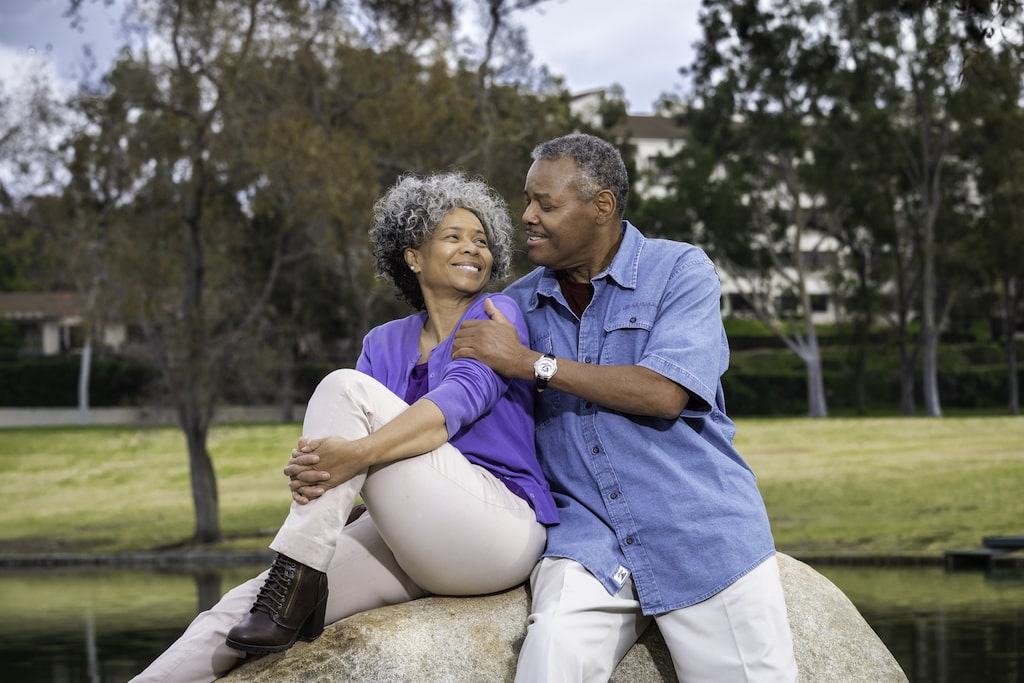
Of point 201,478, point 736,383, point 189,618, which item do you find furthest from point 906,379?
point 189,618

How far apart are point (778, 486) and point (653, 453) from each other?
18978 mm

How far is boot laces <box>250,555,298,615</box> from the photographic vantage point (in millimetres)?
3537

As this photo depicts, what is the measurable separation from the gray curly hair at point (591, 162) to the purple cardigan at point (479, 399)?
454mm

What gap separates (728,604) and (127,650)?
855cm

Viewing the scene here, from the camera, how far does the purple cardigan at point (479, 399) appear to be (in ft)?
12.3

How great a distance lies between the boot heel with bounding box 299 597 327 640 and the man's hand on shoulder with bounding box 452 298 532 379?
2.75 feet

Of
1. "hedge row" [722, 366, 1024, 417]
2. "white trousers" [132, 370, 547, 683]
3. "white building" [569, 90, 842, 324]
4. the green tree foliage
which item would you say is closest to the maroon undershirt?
"white trousers" [132, 370, 547, 683]

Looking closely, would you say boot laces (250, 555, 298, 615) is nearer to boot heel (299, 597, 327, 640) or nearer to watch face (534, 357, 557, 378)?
boot heel (299, 597, 327, 640)

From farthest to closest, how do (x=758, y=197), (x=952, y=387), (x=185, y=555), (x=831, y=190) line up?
(x=952, y=387) < (x=758, y=197) < (x=831, y=190) < (x=185, y=555)

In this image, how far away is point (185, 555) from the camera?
18453 millimetres

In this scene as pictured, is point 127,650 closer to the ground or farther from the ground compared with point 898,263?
closer to the ground

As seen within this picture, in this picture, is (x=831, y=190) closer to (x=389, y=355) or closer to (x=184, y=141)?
(x=184, y=141)

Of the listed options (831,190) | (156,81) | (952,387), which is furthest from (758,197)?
(156,81)

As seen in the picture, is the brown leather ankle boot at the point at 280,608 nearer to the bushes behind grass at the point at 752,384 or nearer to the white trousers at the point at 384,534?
the white trousers at the point at 384,534
